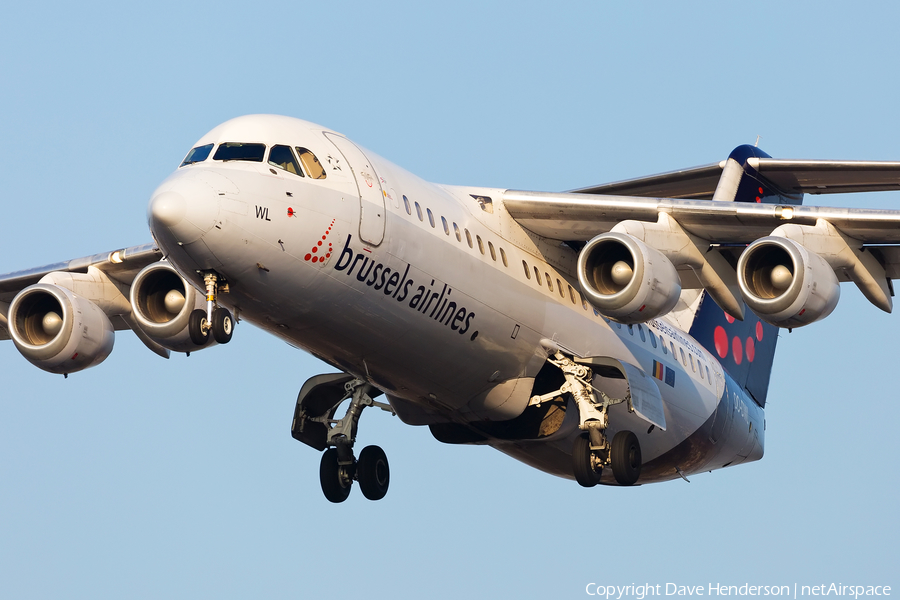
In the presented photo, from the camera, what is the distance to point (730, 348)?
1745cm

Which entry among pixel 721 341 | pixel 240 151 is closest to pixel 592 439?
pixel 240 151

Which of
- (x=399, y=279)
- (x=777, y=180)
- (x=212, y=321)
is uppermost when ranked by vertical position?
(x=777, y=180)

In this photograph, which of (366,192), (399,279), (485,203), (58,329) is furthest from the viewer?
(58,329)

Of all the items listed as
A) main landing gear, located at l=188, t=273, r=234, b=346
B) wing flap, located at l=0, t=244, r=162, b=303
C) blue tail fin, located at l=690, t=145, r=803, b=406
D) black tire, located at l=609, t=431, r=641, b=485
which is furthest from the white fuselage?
wing flap, located at l=0, t=244, r=162, b=303

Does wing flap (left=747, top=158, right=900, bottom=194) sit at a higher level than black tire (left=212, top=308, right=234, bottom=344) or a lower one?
higher

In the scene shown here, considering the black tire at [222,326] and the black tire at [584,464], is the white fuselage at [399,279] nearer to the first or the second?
the black tire at [222,326]

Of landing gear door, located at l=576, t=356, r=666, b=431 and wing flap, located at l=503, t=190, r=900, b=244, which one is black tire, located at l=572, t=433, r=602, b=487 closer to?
landing gear door, located at l=576, t=356, r=666, b=431

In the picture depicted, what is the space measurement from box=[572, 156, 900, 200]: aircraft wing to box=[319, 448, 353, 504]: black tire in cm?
399

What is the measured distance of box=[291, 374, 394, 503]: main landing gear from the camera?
47.1 ft

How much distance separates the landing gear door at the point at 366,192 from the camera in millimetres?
11523

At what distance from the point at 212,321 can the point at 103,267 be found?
3.95 m

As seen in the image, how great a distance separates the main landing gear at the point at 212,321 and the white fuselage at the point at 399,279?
126mm

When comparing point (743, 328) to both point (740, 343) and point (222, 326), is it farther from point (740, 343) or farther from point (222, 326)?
point (222, 326)

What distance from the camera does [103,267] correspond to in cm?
1476
